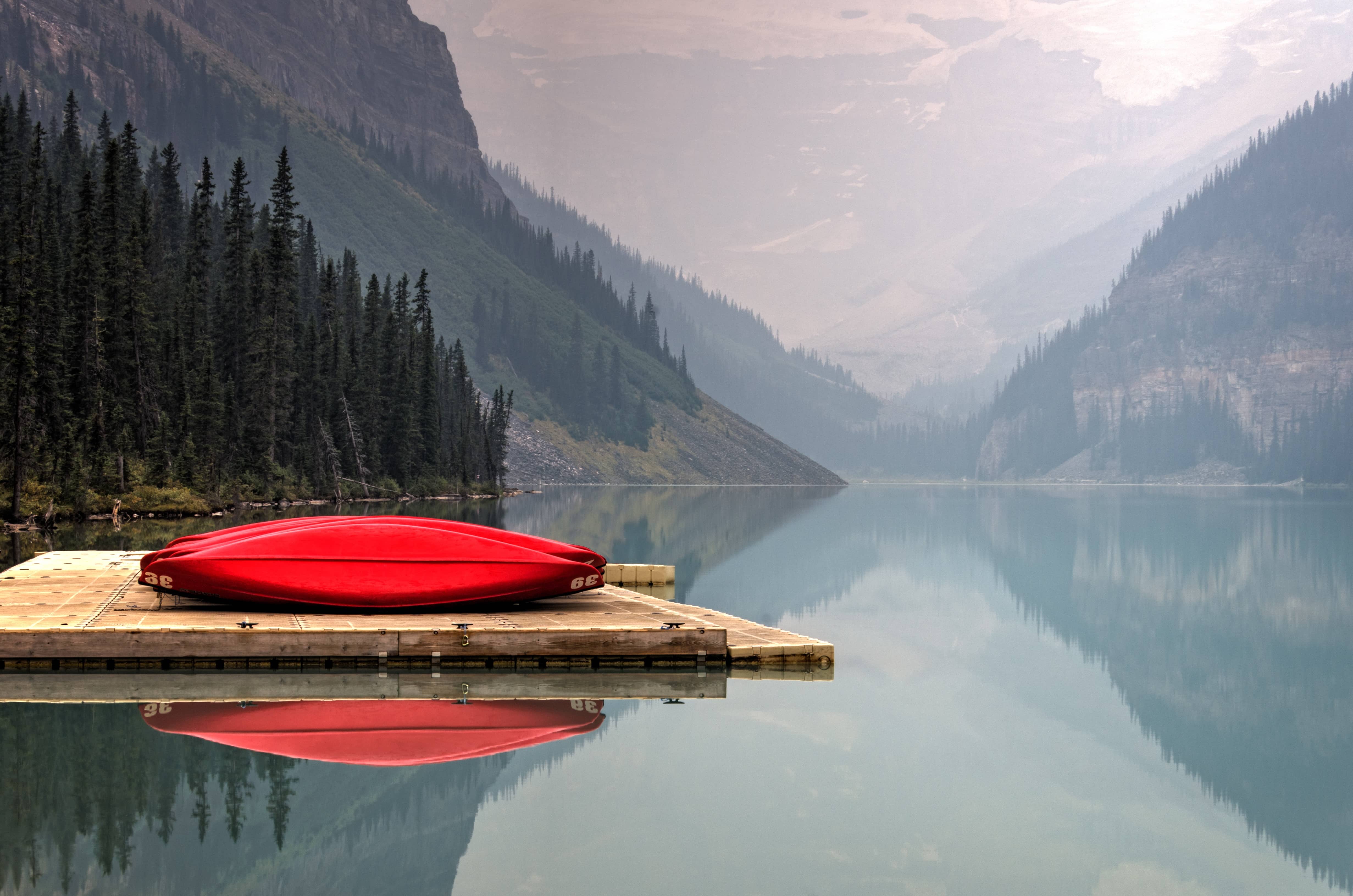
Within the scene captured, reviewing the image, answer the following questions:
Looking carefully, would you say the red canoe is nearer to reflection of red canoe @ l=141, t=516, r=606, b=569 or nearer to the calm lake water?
reflection of red canoe @ l=141, t=516, r=606, b=569

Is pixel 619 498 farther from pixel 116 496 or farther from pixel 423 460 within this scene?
pixel 116 496

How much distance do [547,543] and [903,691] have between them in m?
5.65

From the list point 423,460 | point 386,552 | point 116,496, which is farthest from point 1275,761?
point 423,460

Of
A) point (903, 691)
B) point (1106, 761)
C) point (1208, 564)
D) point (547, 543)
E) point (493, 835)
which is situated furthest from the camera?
point (1208, 564)

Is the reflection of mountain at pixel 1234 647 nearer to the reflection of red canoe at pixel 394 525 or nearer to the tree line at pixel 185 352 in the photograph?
the reflection of red canoe at pixel 394 525

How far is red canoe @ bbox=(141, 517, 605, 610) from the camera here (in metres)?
16.2

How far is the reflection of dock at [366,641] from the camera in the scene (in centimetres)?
1428

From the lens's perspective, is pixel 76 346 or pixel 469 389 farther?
pixel 469 389

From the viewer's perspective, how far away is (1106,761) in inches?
508

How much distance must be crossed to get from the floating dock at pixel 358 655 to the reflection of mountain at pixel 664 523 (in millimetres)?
9541

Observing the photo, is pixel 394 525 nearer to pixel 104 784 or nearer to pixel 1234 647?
pixel 104 784

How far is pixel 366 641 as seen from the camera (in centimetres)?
1452

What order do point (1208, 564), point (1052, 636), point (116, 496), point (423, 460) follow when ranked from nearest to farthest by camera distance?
point (1052, 636)
point (1208, 564)
point (116, 496)
point (423, 460)

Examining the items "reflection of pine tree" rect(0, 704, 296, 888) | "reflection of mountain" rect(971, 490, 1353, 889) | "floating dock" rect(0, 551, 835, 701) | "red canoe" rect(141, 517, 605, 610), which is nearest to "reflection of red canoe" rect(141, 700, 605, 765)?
"reflection of pine tree" rect(0, 704, 296, 888)
